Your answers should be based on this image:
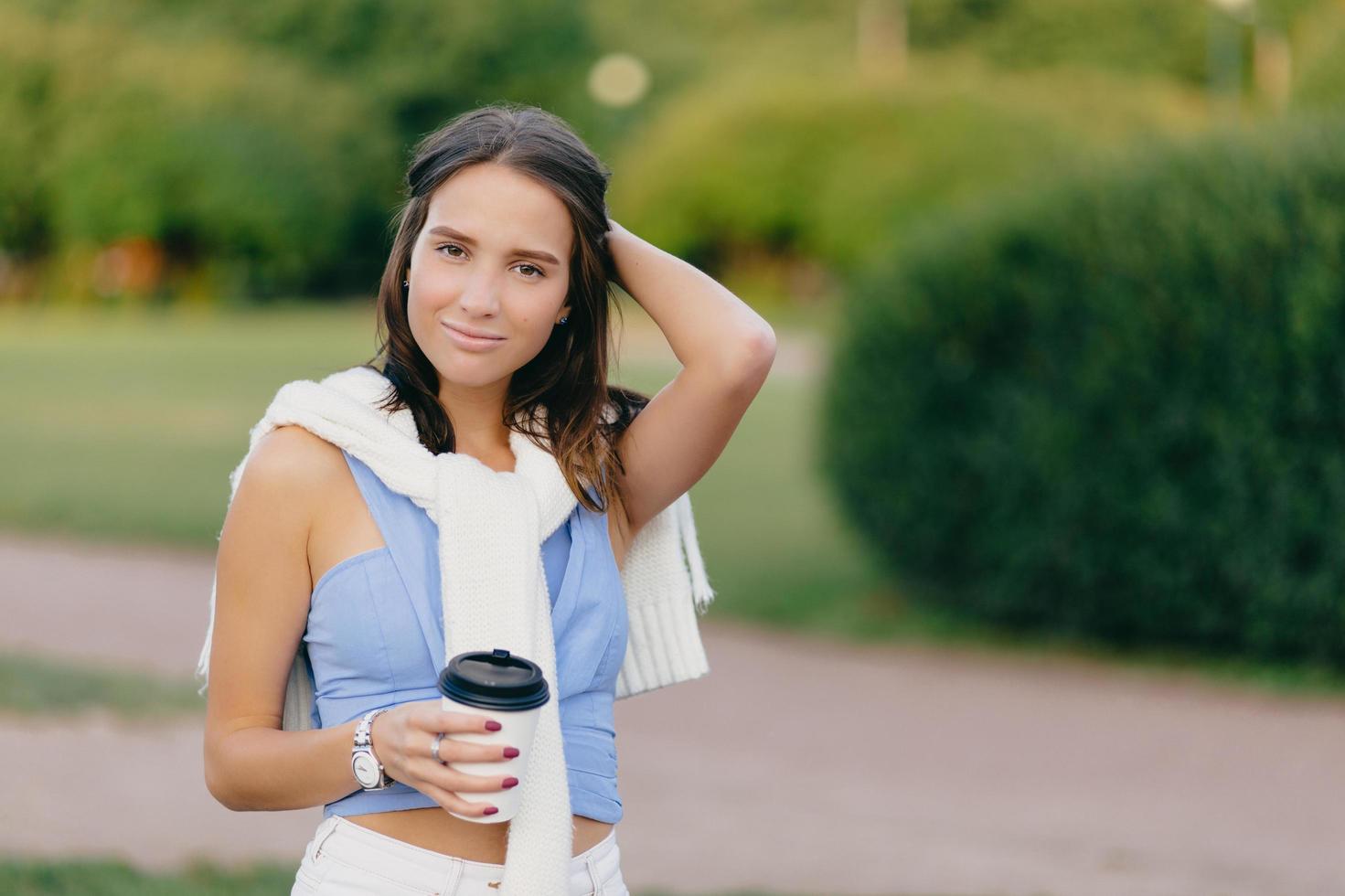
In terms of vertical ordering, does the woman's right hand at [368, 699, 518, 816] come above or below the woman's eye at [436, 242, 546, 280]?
below

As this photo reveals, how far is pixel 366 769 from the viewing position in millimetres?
1848

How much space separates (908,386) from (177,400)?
1397 centimetres

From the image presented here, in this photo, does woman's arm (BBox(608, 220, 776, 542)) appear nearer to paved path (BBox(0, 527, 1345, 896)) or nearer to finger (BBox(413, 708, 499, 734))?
finger (BBox(413, 708, 499, 734))

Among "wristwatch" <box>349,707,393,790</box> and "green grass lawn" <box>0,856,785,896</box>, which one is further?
"green grass lawn" <box>0,856,785,896</box>

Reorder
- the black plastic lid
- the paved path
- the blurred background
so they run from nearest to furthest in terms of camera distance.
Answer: the black plastic lid → the paved path → the blurred background

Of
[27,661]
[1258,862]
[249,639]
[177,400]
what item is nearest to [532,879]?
[249,639]

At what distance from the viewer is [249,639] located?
1.94 meters

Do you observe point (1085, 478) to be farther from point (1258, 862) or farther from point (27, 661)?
point (27, 661)

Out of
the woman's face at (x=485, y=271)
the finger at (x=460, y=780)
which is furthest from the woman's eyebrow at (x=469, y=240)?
the finger at (x=460, y=780)

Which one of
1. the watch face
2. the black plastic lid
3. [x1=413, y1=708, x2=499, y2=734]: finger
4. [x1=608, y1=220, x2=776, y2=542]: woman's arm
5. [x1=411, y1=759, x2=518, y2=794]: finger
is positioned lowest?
[x1=411, y1=759, x2=518, y2=794]: finger

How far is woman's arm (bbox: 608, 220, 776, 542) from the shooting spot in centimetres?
228

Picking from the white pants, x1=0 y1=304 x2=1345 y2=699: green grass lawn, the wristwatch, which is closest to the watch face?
the wristwatch

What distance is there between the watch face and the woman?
0.07 feet

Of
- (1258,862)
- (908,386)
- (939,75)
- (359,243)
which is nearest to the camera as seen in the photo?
(1258,862)
